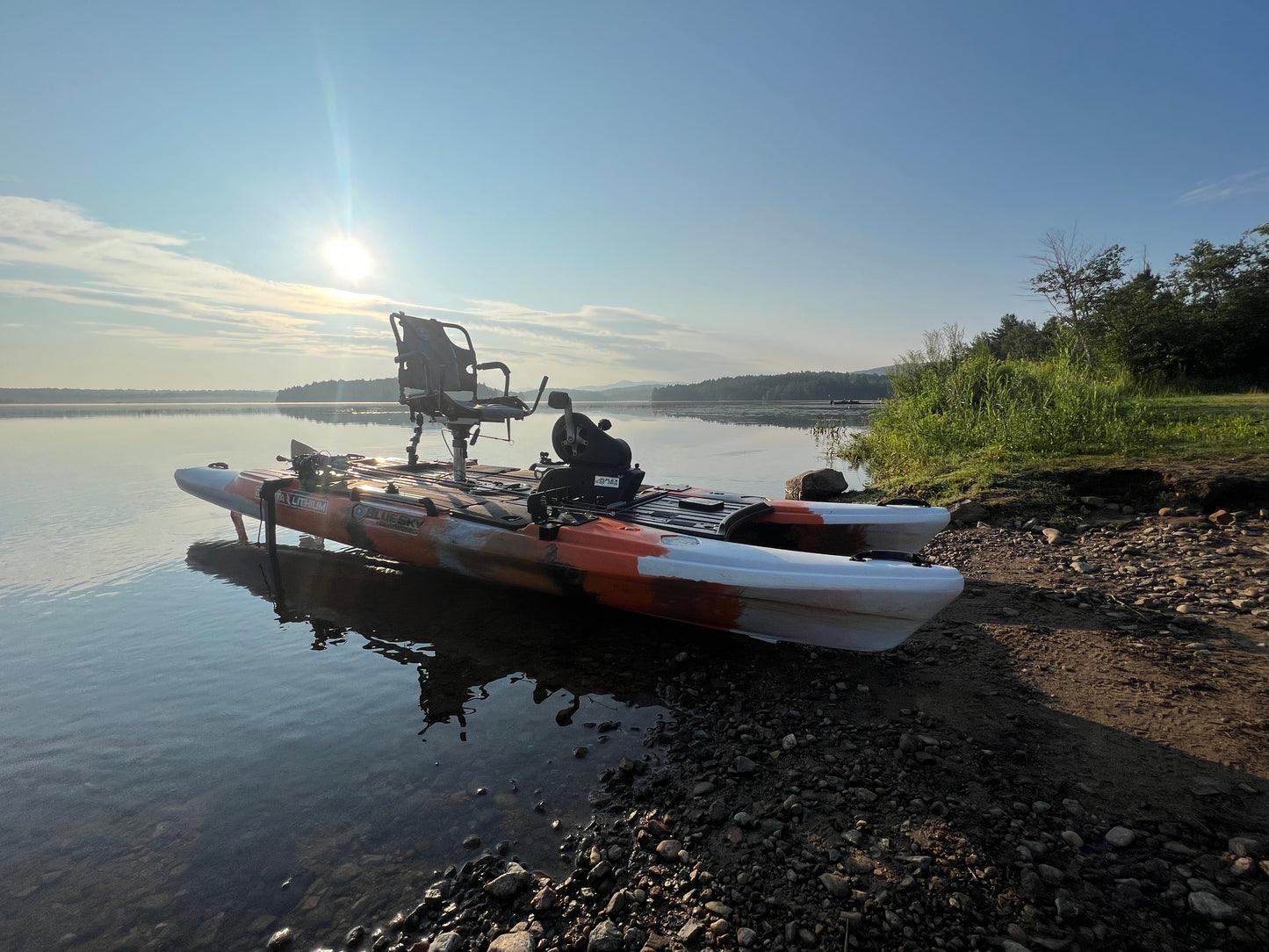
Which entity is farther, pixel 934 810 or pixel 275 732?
pixel 275 732

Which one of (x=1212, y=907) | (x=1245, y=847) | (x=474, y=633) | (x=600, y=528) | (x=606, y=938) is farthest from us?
(x=474, y=633)

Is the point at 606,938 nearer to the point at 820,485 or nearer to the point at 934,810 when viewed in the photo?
the point at 934,810

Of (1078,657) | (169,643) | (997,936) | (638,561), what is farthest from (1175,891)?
(169,643)

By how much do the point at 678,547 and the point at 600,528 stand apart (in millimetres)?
796

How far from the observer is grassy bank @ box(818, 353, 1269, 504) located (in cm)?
803

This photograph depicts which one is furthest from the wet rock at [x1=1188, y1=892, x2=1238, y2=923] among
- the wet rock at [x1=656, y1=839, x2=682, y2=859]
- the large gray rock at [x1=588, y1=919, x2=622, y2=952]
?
the large gray rock at [x1=588, y1=919, x2=622, y2=952]

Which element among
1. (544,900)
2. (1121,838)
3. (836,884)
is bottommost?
(544,900)

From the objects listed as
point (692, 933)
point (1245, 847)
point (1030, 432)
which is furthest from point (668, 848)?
point (1030, 432)

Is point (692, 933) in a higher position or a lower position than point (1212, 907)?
lower

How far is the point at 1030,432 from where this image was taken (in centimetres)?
939

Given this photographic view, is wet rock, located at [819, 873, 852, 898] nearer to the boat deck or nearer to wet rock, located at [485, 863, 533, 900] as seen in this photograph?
wet rock, located at [485, 863, 533, 900]

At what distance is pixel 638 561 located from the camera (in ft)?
14.9

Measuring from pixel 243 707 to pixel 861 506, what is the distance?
5371 millimetres

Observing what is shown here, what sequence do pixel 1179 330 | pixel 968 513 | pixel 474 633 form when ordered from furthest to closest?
pixel 1179 330 < pixel 968 513 < pixel 474 633
